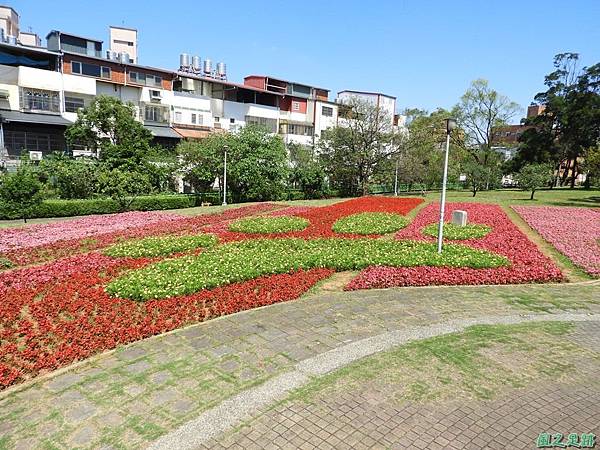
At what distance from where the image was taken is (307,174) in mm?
39406

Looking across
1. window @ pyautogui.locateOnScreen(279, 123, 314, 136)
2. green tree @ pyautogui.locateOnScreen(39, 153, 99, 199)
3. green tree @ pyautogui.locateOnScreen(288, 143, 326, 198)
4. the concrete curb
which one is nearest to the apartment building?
window @ pyautogui.locateOnScreen(279, 123, 314, 136)

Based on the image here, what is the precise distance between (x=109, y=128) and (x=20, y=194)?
35.0 ft

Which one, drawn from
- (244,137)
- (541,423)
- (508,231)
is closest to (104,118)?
(244,137)

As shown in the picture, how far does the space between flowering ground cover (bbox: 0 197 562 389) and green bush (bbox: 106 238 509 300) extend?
3 centimetres

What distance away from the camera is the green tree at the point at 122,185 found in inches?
1070

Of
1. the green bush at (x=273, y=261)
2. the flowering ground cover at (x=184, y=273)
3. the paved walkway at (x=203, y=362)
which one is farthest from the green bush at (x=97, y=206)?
the paved walkway at (x=203, y=362)

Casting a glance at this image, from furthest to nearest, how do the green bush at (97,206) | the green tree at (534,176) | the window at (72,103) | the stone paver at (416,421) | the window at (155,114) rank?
the window at (155,114)
the window at (72,103)
the green tree at (534,176)
the green bush at (97,206)
the stone paver at (416,421)

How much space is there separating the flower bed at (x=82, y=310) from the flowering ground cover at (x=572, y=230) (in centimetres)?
849

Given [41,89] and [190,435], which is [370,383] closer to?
[190,435]

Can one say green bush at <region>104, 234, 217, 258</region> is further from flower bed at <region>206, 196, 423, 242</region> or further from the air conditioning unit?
the air conditioning unit

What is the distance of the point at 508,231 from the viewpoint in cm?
1755

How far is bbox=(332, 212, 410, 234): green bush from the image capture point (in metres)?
17.4

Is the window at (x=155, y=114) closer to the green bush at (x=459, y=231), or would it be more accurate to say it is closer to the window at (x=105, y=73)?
the window at (x=105, y=73)

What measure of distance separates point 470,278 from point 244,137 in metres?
25.5
